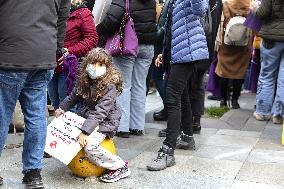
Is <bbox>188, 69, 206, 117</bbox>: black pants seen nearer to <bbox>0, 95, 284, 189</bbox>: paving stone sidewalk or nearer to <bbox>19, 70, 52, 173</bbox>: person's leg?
<bbox>0, 95, 284, 189</bbox>: paving stone sidewalk

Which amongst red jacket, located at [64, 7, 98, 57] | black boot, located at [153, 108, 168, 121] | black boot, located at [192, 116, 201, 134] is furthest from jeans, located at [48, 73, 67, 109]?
black boot, located at [153, 108, 168, 121]

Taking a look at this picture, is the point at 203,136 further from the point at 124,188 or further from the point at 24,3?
the point at 24,3

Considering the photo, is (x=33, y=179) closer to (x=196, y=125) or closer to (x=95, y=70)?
(x=95, y=70)

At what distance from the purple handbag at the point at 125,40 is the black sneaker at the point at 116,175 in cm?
153

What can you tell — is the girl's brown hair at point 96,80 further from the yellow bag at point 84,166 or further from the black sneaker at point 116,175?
the black sneaker at point 116,175

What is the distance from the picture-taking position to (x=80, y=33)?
17.2 feet

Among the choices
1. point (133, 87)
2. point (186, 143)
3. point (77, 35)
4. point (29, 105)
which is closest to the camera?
point (29, 105)

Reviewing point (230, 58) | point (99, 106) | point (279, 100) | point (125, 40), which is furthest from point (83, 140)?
point (230, 58)

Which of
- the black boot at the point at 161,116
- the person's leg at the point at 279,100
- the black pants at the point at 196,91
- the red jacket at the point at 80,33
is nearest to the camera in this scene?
the red jacket at the point at 80,33

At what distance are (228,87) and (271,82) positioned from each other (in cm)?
140

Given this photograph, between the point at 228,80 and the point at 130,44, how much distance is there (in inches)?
128

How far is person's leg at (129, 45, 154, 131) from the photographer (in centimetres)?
596

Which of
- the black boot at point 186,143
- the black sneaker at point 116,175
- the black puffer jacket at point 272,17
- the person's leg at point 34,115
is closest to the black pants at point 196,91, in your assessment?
the black boot at point 186,143

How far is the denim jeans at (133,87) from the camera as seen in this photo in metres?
5.75
